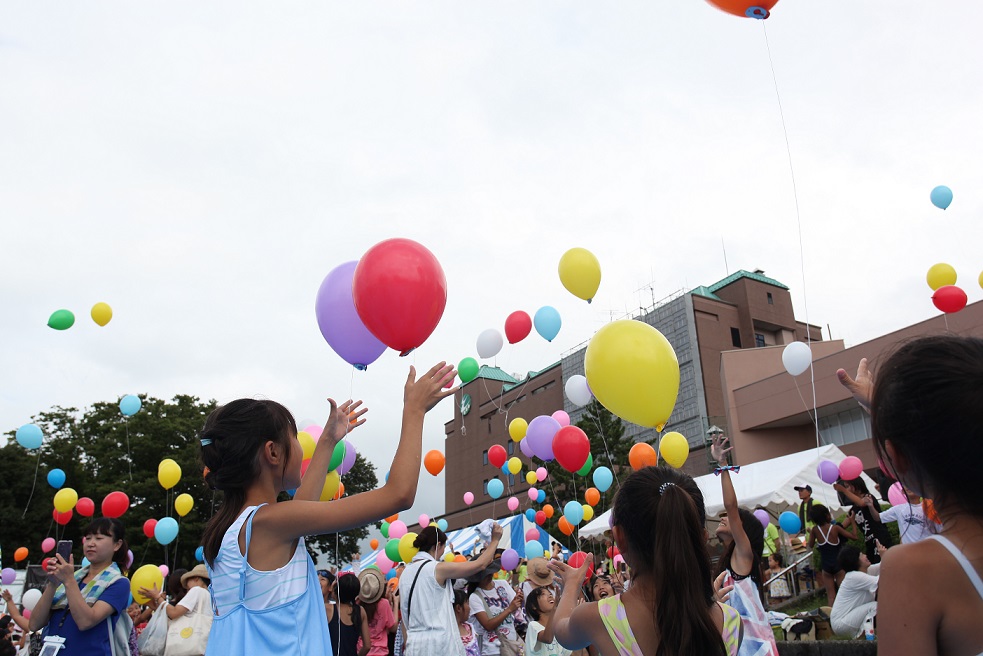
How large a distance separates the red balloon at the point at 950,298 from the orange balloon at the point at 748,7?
19.6ft

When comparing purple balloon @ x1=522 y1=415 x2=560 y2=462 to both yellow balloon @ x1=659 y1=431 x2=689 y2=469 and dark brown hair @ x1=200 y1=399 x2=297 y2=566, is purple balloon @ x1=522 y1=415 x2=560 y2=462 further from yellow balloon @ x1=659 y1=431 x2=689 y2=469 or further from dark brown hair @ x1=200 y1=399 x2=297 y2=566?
dark brown hair @ x1=200 y1=399 x2=297 y2=566

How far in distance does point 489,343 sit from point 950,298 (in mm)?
6465

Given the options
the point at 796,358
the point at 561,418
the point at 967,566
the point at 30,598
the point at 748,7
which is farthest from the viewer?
the point at 30,598

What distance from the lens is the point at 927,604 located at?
47.1 inches

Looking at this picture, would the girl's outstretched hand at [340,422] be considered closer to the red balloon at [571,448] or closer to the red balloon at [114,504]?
the red balloon at [571,448]

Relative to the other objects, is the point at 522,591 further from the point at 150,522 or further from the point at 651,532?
the point at 150,522

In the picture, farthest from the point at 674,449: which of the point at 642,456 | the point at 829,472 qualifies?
the point at 829,472

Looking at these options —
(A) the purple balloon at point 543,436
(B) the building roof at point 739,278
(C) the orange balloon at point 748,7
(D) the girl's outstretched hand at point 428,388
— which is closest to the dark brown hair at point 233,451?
(D) the girl's outstretched hand at point 428,388

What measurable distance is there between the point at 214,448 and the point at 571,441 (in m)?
6.85

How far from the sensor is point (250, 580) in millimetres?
1866

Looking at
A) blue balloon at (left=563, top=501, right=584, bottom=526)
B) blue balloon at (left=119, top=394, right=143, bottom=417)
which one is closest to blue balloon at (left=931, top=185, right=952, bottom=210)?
blue balloon at (left=563, top=501, right=584, bottom=526)

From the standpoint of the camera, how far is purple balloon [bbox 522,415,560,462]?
963 centimetres

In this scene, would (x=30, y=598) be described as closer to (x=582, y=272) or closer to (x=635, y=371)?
(x=582, y=272)

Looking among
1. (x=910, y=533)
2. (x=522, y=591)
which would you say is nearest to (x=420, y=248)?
(x=910, y=533)
